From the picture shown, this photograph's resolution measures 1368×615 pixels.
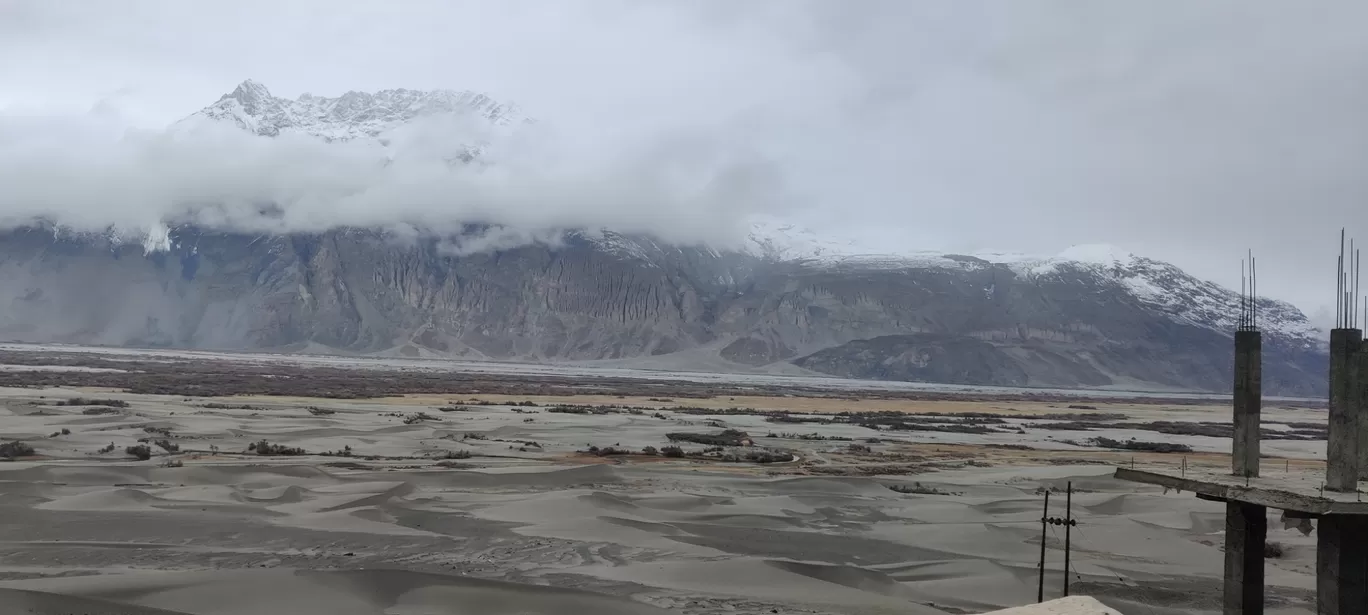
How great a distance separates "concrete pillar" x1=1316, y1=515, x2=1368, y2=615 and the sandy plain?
3.25 m

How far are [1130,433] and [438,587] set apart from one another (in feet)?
170

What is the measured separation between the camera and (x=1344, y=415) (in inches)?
390

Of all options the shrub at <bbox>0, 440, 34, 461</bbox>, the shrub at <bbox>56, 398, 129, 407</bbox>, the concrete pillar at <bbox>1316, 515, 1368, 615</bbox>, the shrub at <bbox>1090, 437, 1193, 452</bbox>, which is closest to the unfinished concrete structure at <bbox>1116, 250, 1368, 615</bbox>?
the concrete pillar at <bbox>1316, 515, 1368, 615</bbox>

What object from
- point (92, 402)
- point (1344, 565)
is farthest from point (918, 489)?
point (92, 402)

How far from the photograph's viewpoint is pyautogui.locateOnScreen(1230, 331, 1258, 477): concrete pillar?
1093cm

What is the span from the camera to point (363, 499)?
18.7 meters

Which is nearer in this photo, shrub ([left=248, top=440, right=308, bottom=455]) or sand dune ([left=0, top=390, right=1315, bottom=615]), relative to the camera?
sand dune ([left=0, top=390, right=1315, bottom=615])

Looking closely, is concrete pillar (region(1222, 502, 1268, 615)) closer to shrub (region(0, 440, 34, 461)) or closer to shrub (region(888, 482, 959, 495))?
shrub (region(888, 482, 959, 495))

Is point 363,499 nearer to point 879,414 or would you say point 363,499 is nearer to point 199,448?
point 199,448

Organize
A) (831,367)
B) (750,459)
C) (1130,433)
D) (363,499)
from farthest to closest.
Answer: (831,367) < (1130,433) < (750,459) < (363,499)

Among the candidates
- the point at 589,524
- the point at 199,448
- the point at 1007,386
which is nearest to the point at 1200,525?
the point at 589,524

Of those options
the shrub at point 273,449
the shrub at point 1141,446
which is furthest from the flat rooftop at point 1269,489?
the shrub at point 1141,446

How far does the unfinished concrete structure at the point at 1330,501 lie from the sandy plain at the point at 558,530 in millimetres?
2758

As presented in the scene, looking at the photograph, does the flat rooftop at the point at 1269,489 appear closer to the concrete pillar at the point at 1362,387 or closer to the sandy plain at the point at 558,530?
the concrete pillar at the point at 1362,387
